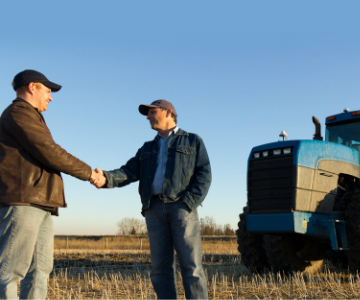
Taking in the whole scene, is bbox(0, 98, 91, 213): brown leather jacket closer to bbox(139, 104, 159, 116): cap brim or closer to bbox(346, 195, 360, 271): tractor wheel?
bbox(139, 104, 159, 116): cap brim

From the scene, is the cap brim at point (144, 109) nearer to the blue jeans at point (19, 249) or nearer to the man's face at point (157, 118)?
the man's face at point (157, 118)

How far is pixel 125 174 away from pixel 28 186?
120cm

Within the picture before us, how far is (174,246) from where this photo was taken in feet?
12.7

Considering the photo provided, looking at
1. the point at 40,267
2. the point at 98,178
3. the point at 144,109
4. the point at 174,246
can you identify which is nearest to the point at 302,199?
the point at 174,246

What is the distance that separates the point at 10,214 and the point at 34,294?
711 millimetres

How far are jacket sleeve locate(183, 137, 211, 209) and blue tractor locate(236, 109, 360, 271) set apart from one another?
2.92m

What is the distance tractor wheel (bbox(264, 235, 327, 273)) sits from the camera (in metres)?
7.13

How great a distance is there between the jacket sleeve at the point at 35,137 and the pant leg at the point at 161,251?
92cm

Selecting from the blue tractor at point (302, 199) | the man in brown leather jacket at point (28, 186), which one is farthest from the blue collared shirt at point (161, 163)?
the blue tractor at point (302, 199)

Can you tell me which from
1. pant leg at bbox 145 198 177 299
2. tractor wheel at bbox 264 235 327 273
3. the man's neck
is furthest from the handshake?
tractor wheel at bbox 264 235 327 273

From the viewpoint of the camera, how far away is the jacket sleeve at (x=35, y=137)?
3445 millimetres

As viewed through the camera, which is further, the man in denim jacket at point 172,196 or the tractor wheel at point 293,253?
the tractor wheel at point 293,253

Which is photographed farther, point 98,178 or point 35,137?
point 98,178

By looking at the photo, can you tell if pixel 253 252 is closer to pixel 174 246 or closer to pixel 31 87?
pixel 174 246
